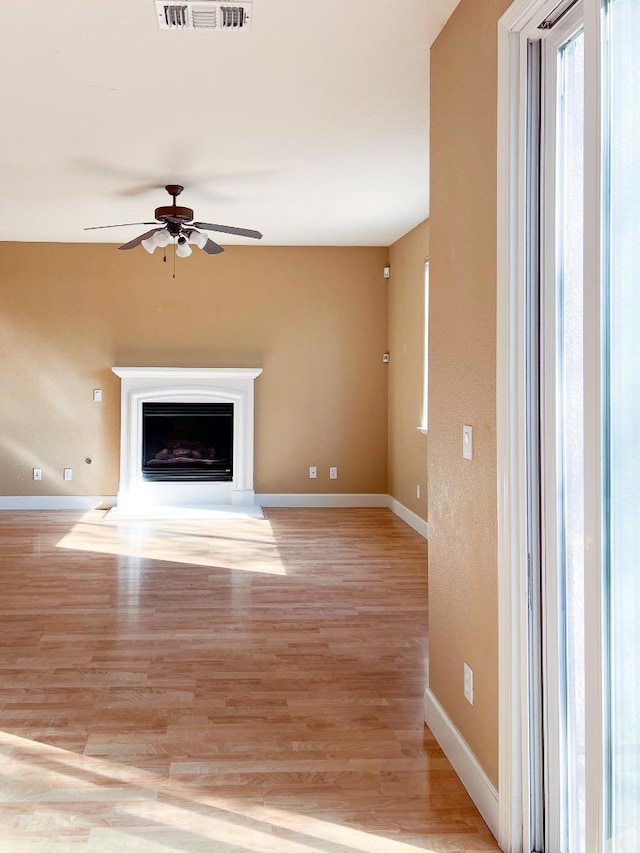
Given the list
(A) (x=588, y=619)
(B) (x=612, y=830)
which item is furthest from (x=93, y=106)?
(B) (x=612, y=830)

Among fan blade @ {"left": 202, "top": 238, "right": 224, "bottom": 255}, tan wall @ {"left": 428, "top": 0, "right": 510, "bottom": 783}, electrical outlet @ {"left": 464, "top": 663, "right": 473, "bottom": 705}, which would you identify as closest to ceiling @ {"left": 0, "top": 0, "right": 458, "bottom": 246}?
fan blade @ {"left": 202, "top": 238, "right": 224, "bottom": 255}

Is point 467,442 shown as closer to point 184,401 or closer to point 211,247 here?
point 211,247

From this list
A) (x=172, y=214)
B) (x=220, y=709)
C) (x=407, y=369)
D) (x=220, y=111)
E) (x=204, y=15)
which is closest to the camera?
(x=204, y=15)

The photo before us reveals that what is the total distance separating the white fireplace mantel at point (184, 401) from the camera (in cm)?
755

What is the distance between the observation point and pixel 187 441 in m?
7.77

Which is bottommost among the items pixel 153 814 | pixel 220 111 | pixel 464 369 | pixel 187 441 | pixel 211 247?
pixel 153 814

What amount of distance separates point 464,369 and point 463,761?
4.15 ft

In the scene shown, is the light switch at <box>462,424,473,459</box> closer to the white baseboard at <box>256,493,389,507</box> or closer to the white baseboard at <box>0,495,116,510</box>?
the white baseboard at <box>256,493,389,507</box>

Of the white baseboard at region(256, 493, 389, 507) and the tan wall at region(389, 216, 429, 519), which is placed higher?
the tan wall at region(389, 216, 429, 519)

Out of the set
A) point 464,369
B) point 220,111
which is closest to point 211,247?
point 220,111

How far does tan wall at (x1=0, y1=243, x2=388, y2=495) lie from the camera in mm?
7574

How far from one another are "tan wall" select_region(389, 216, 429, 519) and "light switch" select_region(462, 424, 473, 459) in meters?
3.90

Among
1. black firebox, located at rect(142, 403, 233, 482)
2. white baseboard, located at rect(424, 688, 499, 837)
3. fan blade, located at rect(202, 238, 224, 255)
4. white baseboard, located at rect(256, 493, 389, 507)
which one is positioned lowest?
white baseboard, located at rect(424, 688, 499, 837)

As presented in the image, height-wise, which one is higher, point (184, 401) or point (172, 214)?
point (172, 214)
